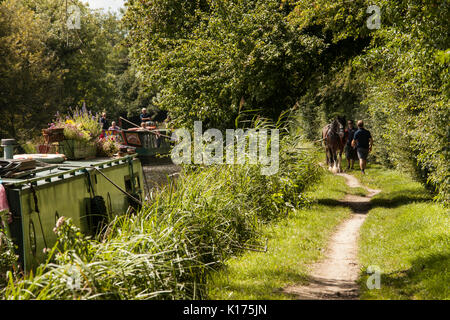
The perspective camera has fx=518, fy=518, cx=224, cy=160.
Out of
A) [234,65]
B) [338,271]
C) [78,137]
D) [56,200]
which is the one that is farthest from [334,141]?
[56,200]

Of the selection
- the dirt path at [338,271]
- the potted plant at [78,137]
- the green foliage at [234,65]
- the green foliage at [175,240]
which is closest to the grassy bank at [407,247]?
the dirt path at [338,271]

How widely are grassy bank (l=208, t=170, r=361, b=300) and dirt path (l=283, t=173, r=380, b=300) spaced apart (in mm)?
151

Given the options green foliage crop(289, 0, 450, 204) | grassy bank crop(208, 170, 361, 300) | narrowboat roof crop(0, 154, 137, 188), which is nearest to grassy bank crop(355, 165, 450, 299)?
green foliage crop(289, 0, 450, 204)

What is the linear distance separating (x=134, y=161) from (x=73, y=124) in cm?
201

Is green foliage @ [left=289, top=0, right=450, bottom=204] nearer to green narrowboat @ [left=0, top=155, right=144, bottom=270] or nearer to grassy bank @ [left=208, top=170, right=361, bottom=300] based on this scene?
grassy bank @ [left=208, top=170, right=361, bottom=300]

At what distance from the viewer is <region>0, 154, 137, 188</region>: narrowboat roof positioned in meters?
7.53

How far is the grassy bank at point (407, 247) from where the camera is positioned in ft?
19.2

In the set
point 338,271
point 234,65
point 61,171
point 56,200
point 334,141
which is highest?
point 234,65

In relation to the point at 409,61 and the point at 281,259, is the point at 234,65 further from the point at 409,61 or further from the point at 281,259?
the point at 281,259

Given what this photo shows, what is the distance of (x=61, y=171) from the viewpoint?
8898mm

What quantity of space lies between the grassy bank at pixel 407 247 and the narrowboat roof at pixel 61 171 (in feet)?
15.8

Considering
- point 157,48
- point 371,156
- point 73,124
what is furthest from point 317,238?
point 371,156

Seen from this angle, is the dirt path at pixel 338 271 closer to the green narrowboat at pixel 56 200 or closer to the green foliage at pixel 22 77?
the green narrowboat at pixel 56 200

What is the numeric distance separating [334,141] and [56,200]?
38.5 ft
